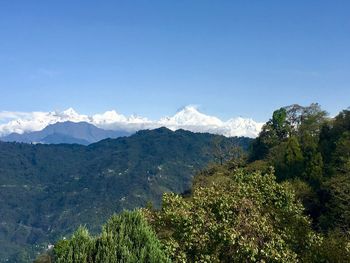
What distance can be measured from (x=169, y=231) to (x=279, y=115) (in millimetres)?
120306

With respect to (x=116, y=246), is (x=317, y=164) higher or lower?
higher

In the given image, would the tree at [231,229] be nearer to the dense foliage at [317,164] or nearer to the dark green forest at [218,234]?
the dark green forest at [218,234]

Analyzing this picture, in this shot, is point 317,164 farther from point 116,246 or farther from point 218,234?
point 116,246

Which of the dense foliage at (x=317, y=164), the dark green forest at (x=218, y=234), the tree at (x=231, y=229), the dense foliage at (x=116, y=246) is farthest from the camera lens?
the dense foliage at (x=317, y=164)

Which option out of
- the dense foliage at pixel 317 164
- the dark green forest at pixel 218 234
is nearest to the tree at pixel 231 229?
the dark green forest at pixel 218 234

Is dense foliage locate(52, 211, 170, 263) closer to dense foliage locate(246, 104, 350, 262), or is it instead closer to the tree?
the tree

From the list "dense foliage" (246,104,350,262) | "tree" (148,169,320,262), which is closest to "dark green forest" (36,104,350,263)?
"tree" (148,169,320,262)

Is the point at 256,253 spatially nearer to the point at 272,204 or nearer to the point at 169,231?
the point at 169,231

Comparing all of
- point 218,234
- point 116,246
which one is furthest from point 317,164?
point 116,246

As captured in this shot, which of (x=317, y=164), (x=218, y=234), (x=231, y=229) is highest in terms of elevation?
(x=317, y=164)

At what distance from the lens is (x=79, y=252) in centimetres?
2786

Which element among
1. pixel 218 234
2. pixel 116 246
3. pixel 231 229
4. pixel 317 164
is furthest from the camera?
pixel 317 164

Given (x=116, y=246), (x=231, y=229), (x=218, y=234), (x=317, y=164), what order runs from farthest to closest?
(x=317, y=164) < (x=218, y=234) < (x=231, y=229) < (x=116, y=246)

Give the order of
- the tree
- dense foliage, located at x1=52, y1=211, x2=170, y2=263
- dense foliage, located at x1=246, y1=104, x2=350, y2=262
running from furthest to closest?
dense foliage, located at x1=246, y1=104, x2=350, y2=262, the tree, dense foliage, located at x1=52, y1=211, x2=170, y2=263
